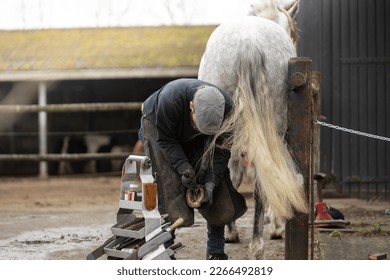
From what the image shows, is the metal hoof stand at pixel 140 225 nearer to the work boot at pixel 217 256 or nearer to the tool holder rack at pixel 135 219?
the tool holder rack at pixel 135 219

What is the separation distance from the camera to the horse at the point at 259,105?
388 cm

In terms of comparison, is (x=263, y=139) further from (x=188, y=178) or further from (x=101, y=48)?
(x=101, y=48)

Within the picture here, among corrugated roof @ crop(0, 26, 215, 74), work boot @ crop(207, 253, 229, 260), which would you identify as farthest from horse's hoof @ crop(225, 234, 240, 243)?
corrugated roof @ crop(0, 26, 215, 74)

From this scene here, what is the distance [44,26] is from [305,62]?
10.9 meters

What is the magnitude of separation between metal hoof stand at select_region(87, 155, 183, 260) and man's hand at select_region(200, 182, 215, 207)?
158 millimetres

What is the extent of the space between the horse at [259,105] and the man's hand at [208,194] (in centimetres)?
25

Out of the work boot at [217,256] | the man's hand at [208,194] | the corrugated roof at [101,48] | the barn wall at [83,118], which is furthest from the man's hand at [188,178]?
the barn wall at [83,118]

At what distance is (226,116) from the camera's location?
155 inches

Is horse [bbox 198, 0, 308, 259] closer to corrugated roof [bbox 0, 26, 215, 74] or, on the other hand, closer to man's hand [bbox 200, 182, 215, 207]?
man's hand [bbox 200, 182, 215, 207]

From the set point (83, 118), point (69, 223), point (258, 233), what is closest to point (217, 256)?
point (258, 233)

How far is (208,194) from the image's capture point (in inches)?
151
